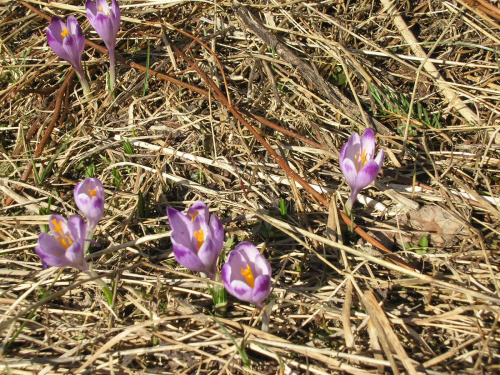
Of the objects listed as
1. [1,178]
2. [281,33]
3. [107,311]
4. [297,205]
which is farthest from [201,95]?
[107,311]

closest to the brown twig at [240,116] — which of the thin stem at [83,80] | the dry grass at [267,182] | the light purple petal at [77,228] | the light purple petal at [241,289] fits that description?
the dry grass at [267,182]

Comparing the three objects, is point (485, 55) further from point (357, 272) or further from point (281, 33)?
point (357, 272)

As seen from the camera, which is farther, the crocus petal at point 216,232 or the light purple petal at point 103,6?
the light purple petal at point 103,6

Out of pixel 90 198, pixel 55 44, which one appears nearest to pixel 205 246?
pixel 90 198

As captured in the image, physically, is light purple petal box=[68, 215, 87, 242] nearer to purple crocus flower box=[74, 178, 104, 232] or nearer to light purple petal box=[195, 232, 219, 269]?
purple crocus flower box=[74, 178, 104, 232]

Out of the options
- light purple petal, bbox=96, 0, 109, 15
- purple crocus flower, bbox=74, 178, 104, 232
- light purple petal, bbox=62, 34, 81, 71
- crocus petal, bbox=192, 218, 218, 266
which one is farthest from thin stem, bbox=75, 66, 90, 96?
crocus petal, bbox=192, 218, 218, 266

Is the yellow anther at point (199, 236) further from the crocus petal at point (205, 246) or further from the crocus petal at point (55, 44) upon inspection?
the crocus petal at point (55, 44)

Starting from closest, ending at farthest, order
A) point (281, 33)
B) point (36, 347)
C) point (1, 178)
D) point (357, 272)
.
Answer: point (36, 347) < point (357, 272) < point (1, 178) < point (281, 33)

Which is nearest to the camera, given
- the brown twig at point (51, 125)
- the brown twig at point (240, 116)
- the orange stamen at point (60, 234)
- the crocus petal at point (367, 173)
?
the orange stamen at point (60, 234)
